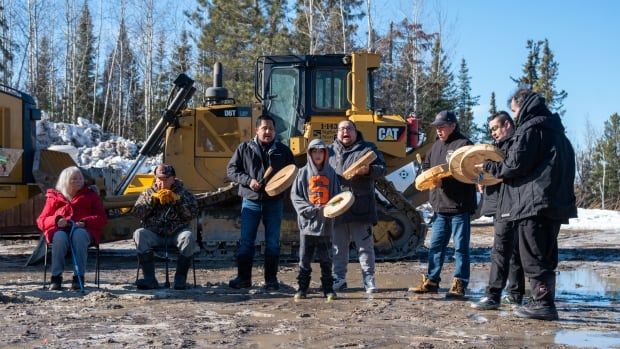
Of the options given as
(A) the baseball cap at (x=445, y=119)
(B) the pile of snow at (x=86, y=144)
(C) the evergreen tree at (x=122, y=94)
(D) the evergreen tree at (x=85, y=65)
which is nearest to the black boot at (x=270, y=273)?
(A) the baseball cap at (x=445, y=119)

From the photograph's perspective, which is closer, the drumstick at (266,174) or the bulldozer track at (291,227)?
the drumstick at (266,174)

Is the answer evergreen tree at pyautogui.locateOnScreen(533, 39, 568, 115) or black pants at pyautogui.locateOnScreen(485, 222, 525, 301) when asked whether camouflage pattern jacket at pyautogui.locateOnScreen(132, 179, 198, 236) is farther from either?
evergreen tree at pyautogui.locateOnScreen(533, 39, 568, 115)

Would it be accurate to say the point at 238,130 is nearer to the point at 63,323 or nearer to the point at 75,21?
the point at 63,323

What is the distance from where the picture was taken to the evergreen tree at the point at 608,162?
51125 millimetres

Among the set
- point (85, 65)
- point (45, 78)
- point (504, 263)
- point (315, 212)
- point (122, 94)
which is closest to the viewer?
point (504, 263)

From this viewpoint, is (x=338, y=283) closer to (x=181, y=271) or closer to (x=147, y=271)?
(x=181, y=271)

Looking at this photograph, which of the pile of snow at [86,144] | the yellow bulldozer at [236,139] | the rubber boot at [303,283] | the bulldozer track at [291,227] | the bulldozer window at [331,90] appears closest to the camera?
the rubber boot at [303,283]

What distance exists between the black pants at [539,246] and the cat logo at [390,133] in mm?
4401

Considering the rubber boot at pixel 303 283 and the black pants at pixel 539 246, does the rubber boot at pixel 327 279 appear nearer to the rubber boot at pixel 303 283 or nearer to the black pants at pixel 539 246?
the rubber boot at pixel 303 283

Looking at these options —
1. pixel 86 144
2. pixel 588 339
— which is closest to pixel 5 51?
pixel 86 144

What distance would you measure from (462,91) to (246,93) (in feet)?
81.3

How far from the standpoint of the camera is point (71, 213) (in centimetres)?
698

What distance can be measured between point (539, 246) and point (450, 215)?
1.31 m

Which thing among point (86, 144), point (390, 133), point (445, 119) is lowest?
point (445, 119)
